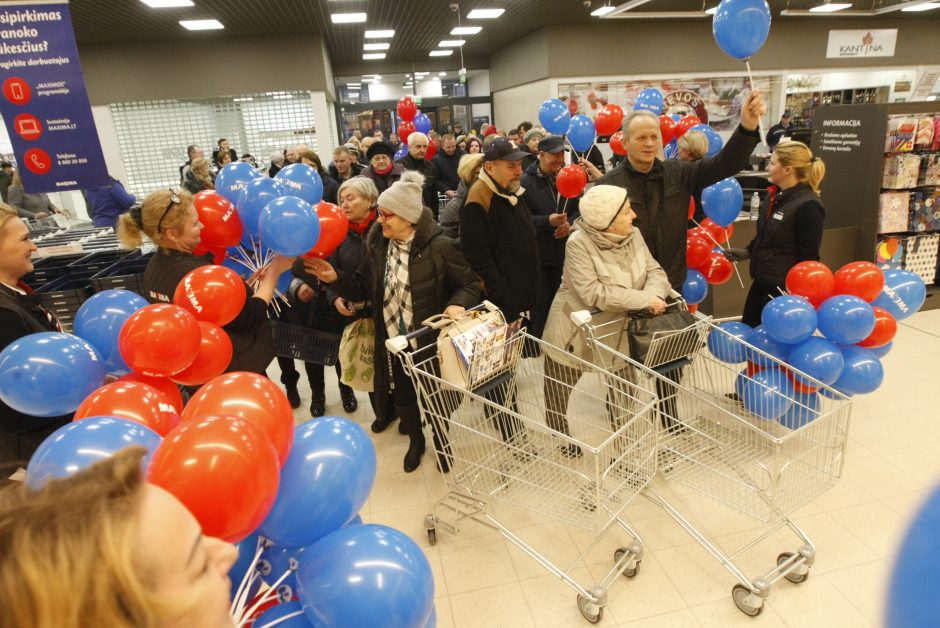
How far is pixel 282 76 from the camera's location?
1165cm

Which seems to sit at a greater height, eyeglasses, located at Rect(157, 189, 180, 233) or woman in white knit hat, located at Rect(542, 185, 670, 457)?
eyeglasses, located at Rect(157, 189, 180, 233)

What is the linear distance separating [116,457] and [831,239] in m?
5.82

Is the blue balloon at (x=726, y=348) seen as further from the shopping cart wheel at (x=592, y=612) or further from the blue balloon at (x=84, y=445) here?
the blue balloon at (x=84, y=445)

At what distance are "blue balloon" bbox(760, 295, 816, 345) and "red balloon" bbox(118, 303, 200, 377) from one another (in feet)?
9.07

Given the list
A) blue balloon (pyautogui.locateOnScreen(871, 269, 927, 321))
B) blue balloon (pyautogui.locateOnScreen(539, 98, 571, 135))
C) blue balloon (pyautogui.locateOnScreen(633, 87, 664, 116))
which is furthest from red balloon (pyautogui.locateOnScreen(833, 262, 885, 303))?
blue balloon (pyautogui.locateOnScreen(539, 98, 571, 135))

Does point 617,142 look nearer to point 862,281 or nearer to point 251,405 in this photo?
point 862,281

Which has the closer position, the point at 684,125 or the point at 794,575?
the point at 794,575

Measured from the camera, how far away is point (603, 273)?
109 inches

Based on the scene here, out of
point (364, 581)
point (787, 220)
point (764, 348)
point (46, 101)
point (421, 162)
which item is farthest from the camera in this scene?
point (421, 162)

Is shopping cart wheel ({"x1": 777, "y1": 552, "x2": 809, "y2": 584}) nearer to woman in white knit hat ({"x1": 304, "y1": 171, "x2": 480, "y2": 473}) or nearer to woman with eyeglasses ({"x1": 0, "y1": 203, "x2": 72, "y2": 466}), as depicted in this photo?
woman in white knit hat ({"x1": 304, "y1": 171, "x2": 480, "y2": 473})

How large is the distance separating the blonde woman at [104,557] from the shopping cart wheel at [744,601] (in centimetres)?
212

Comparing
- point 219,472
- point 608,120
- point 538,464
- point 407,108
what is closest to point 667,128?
point 608,120

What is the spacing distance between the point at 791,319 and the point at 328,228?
246 centimetres

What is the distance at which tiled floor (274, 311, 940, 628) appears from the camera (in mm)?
2234
